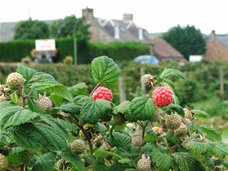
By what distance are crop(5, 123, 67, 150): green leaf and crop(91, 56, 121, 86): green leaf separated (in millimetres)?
211

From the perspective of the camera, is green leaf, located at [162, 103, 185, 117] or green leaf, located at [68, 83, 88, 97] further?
green leaf, located at [68, 83, 88, 97]

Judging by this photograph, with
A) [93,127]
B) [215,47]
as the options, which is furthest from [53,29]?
[215,47]

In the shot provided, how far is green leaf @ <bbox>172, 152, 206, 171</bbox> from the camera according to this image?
→ 0.72 metres

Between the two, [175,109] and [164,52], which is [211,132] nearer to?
[175,109]

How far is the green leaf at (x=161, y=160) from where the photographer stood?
702mm

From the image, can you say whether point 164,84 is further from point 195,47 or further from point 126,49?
point 195,47

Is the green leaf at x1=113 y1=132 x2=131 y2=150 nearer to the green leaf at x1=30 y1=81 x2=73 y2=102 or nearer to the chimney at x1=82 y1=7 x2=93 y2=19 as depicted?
the green leaf at x1=30 y1=81 x2=73 y2=102

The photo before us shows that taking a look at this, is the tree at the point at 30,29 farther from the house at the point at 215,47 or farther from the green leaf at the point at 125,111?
the house at the point at 215,47

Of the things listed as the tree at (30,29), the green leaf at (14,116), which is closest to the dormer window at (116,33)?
the tree at (30,29)

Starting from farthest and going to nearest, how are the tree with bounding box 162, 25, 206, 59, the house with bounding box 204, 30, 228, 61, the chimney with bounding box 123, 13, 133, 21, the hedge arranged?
1. the tree with bounding box 162, 25, 206, 59
2. the house with bounding box 204, 30, 228, 61
3. the chimney with bounding box 123, 13, 133, 21
4. the hedge

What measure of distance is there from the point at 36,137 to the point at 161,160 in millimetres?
306

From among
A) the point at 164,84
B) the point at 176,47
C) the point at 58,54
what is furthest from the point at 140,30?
the point at 164,84

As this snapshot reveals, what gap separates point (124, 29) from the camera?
127 feet

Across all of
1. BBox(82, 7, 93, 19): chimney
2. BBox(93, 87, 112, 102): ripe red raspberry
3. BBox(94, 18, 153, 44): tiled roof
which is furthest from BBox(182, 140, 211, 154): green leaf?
BBox(82, 7, 93, 19): chimney
